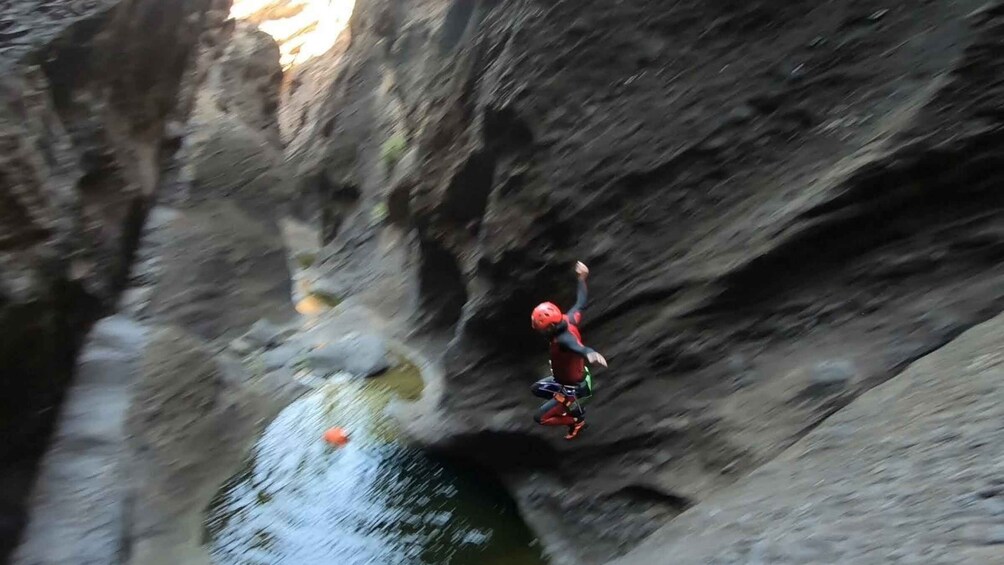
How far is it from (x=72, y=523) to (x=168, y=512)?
Answer: 1.72 m

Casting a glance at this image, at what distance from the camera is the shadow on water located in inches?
267

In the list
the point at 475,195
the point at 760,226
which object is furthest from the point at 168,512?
the point at 760,226

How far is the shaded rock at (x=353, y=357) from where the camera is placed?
37.4 ft

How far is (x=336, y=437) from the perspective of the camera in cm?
915

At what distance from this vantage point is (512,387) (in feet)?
25.6

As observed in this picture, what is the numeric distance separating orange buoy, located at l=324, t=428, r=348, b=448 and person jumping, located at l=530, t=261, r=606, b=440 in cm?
342

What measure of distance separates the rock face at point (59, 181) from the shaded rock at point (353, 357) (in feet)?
A: 12.6

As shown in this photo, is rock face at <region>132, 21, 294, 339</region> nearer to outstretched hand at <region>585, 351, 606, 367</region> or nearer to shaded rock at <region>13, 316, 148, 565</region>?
shaded rock at <region>13, 316, 148, 565</region>

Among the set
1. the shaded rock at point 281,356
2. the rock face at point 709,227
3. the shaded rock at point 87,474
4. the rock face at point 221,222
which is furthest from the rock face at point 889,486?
the shaded rock at point 281,356

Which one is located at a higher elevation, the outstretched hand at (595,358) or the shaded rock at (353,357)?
the outstretched hand at (595,358)

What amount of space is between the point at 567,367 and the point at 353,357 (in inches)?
243

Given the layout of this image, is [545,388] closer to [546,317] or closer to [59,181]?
[546,317]

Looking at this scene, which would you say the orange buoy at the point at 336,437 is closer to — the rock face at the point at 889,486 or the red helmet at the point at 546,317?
the red helmet at the point at 546,317

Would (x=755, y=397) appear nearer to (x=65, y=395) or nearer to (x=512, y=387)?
(x=512, y=387)
